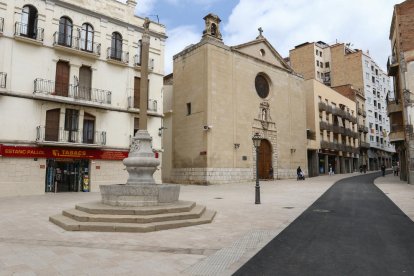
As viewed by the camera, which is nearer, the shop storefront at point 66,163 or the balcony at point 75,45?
the shop storefront at point 66,163

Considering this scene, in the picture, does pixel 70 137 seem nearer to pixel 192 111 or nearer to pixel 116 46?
pixel 116 46

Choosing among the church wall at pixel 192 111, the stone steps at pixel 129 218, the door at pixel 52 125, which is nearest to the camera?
the stone steps at pixel 129 218

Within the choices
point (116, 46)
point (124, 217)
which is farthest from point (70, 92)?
point (124, 217)

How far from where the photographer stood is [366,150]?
5778 centimetres

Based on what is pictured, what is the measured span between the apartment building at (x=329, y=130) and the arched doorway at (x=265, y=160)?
952cm

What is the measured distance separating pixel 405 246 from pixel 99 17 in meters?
21.1

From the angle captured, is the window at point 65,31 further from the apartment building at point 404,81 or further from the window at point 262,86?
the apartment building at point 404,81

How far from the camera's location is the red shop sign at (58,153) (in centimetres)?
1706

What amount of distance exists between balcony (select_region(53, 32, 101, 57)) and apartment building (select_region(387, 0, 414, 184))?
22445 millimetres

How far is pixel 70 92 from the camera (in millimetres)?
19531

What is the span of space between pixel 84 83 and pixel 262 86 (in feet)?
58.6

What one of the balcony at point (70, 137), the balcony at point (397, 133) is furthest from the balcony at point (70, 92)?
the balcony at point (397, 133)

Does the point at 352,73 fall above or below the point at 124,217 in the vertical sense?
above

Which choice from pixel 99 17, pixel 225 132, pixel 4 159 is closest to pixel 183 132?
pixel 225 132
